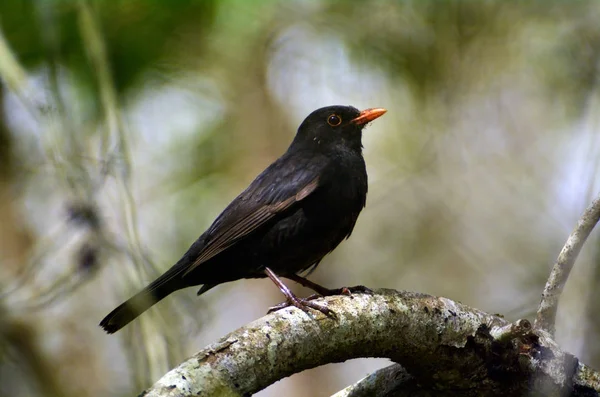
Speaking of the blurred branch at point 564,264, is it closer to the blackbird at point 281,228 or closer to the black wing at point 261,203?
the blackbird at point 281,228

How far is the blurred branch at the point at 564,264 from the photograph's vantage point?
137 inches

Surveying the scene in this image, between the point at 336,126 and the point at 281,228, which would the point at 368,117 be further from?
the point at 281,228

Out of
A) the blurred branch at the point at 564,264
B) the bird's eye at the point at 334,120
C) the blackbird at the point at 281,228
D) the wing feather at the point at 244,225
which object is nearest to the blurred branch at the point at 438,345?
the blurred branch at the point at 564,264

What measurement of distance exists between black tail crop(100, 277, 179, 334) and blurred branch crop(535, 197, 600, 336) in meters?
1.97

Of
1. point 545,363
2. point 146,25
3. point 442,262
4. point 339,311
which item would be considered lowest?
point 545,363

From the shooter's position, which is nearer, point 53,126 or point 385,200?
point 53,126

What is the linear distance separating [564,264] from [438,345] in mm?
698

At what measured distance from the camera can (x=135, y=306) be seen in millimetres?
3852

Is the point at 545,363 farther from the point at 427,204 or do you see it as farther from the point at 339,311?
the point at 427,204

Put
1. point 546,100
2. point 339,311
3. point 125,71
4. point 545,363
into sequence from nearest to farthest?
point 339,311 < point 545,363 < point 125,71 < point 546,100

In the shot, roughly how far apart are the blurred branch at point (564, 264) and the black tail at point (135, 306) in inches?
77.4

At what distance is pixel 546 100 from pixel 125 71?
16.1 feet

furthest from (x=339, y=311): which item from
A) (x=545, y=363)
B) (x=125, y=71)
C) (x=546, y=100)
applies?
(x=546, y=100)

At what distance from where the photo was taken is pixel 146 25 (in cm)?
820
